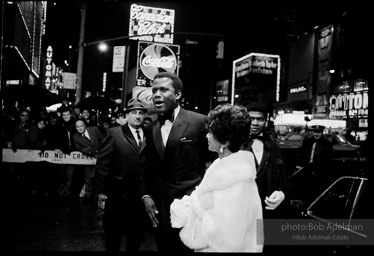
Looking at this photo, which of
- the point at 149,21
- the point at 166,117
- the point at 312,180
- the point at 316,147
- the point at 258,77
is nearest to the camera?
the point at 166,117

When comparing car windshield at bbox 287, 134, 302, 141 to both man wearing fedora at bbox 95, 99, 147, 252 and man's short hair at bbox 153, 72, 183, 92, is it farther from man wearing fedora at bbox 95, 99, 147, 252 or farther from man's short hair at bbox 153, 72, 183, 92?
man's short hair at bbox 153, 72, 183, 92

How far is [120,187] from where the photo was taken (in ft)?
16.4

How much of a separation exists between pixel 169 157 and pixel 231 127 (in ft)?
3.88

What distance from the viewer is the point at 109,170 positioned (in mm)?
5195

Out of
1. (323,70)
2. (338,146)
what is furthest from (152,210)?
(323,70)

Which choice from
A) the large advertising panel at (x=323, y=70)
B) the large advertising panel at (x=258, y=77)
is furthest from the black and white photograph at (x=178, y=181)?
the large advertising panel at (x=258, y=77)

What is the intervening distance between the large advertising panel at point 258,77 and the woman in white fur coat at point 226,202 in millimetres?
47976

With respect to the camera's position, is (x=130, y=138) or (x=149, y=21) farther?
(x=149, y=21)

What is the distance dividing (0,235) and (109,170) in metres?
2.79

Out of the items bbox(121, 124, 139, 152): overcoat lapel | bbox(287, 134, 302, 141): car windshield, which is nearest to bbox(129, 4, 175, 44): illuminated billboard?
bbox(287, 134, 302, 141): car windshield

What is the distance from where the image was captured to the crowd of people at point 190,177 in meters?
2.32

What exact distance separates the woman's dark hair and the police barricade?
8.40 meters

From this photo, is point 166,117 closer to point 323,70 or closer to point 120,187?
point 120,187

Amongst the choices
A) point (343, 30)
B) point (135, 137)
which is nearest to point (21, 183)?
point (135, 137)
